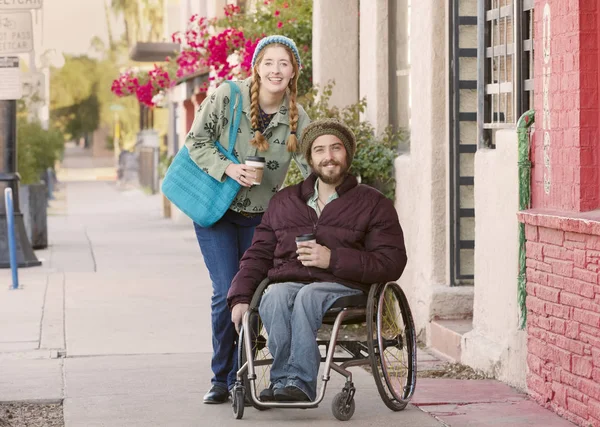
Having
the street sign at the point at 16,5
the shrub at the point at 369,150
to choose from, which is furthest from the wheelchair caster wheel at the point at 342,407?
the street sign at the point at 16,5

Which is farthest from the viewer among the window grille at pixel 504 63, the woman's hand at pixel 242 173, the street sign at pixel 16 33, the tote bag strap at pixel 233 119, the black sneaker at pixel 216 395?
the street sign at pixel 16 33

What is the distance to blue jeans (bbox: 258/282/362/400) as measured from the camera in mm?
6133

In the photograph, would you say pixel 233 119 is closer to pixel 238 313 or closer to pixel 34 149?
pixel 238 313

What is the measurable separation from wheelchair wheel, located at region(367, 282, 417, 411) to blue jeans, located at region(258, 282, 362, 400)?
18cm

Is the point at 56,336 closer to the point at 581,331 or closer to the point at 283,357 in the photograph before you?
the point at 283,357

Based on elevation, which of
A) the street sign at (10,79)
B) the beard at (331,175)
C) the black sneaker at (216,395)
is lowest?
the black sneaker at (216,395)

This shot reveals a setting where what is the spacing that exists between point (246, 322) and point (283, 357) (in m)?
0.24

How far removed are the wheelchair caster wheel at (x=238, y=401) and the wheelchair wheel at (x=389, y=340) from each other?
2.05ft

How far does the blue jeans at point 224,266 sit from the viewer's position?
670 cm

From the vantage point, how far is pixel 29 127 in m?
22.7

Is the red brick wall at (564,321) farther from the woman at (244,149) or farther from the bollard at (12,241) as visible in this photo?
the bollard at (12,241)

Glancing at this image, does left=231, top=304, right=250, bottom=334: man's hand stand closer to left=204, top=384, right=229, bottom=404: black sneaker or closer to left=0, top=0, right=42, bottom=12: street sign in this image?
left=204, top=384, right=229, bottom=404: black sneaker

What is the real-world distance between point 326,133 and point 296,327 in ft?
3.07

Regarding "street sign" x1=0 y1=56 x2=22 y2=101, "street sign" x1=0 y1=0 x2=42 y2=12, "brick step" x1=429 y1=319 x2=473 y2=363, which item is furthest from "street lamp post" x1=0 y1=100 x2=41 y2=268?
"brick step" x1=429 y1=319 x2=473 y2=363
